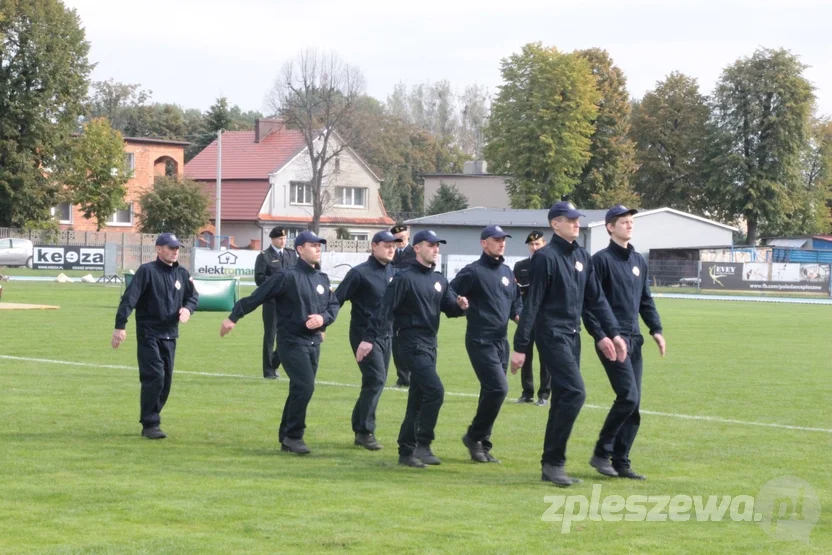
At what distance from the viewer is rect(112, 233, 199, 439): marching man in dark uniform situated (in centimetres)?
1096

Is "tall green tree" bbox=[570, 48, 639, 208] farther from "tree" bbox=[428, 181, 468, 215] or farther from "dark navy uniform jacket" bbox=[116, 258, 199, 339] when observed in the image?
"dark navy uniform jacket" bbox=[116, 258, 199, 339]

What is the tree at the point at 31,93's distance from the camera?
60719 millimetres

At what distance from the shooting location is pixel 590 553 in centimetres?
674

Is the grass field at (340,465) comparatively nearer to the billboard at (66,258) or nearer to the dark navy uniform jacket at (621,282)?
the dark navy uniform jacket at (621,282)

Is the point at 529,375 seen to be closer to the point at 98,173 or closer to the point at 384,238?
the point at 384,238

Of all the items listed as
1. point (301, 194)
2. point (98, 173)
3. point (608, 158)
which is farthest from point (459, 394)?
point (608, 158)

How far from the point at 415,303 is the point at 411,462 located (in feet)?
4.40

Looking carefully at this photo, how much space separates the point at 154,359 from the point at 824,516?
6.21m

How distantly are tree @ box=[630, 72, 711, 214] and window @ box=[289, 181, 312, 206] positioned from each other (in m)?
26.3

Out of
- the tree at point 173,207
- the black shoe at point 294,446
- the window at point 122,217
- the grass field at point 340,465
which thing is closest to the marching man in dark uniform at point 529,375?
the grass field at point 340,465

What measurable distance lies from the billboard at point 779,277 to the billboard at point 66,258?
2816 centimetres

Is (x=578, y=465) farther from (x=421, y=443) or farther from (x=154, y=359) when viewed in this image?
(x=154, y=359)

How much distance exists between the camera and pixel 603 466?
30.4 ft

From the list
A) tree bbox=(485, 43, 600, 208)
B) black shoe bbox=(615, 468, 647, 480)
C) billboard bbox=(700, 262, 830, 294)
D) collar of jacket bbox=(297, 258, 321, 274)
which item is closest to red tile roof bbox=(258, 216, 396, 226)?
tree bbox=(485, 43, 600, 208)
